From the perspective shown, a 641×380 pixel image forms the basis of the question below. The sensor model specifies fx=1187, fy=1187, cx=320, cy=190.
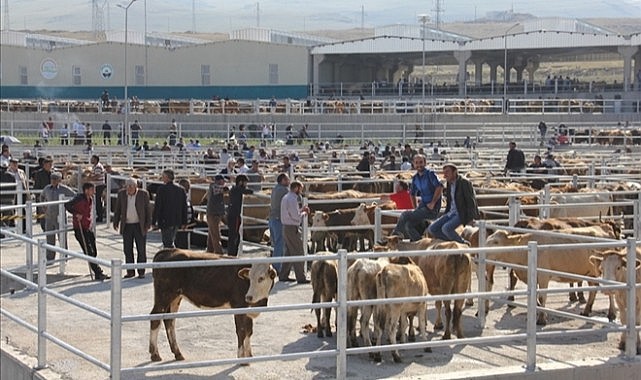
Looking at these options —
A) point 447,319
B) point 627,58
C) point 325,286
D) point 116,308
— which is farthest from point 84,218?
point 627,58

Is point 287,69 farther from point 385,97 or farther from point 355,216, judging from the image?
point 355,216

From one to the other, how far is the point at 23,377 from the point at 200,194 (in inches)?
538

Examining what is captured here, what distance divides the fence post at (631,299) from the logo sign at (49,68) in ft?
235

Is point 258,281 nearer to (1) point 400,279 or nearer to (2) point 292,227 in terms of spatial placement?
(1) point 400,279

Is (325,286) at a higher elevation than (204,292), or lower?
lower

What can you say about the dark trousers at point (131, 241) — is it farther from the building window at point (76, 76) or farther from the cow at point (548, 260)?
the building window at point (76, 76)

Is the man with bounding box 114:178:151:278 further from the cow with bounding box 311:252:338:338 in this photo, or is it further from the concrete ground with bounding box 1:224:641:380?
the cow with bounding box 311:252:338:338

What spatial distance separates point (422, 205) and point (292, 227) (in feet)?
8.04

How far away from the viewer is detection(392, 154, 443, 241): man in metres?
15.2

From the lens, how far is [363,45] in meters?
79.0

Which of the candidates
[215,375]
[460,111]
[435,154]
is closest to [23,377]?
[215,375]

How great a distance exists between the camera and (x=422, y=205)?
15.4m

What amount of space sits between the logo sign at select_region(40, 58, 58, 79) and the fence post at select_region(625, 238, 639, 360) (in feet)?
235

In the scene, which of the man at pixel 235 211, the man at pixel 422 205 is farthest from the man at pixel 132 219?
the man at pixel 422 205
